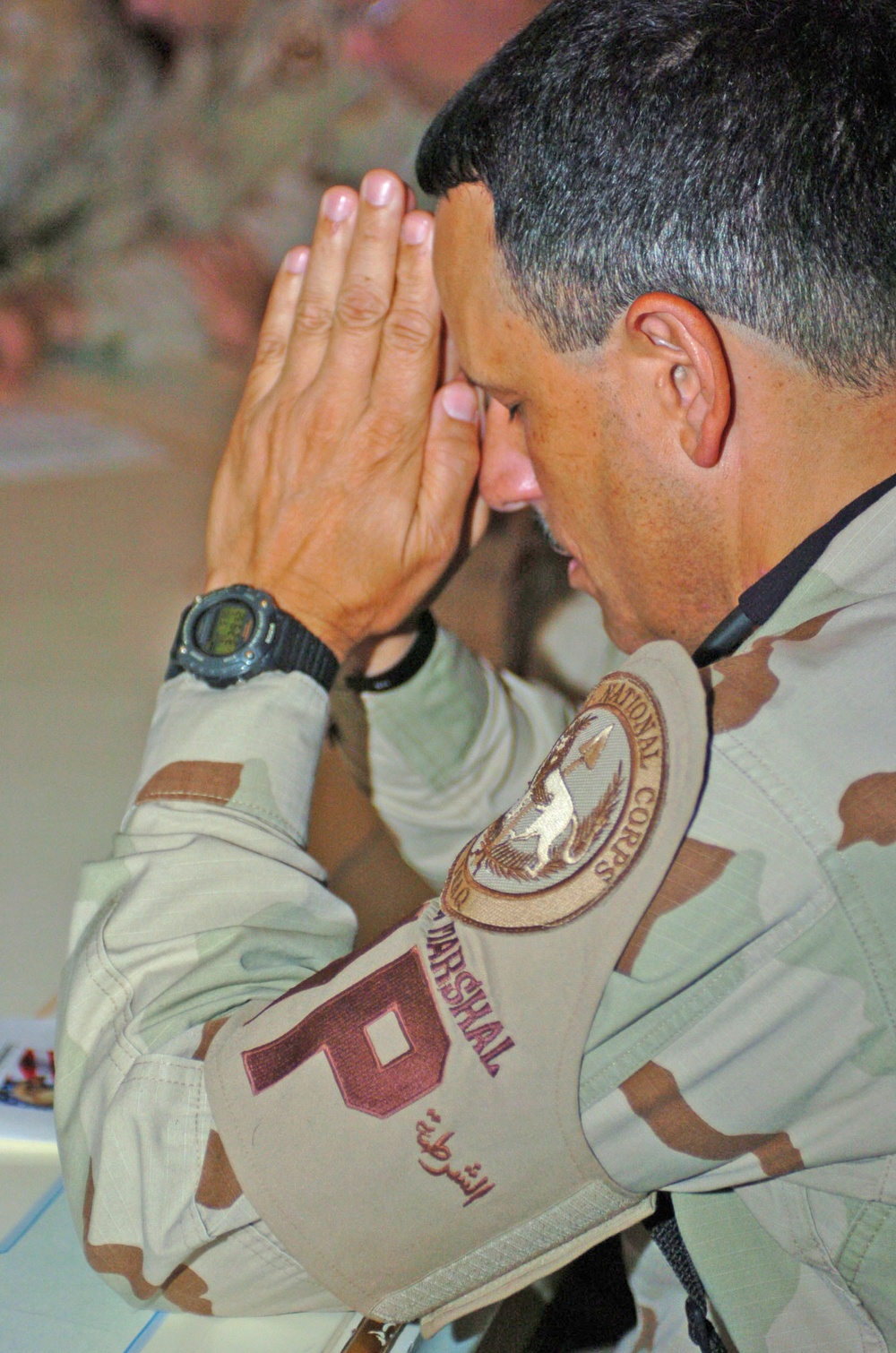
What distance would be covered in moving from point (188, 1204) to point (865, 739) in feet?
1.20

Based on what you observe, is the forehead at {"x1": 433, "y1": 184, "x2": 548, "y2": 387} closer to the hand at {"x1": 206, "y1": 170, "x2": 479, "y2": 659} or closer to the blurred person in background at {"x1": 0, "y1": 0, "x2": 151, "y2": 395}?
the hand at {"x1": 206, "y1": 170, "x2": 479, "y2": 659}

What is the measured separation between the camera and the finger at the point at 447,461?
0.84 meters

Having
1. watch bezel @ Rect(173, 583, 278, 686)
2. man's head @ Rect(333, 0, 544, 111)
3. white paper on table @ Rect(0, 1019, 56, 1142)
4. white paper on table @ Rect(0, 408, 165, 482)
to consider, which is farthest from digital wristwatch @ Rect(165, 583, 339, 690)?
white paper on table @ Rect(0, 408, 165, 482)

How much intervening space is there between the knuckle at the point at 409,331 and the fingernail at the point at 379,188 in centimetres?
8

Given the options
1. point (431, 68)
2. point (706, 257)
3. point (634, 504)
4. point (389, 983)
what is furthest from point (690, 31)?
point (431, 68)

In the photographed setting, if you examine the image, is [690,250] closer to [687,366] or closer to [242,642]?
[687,366]

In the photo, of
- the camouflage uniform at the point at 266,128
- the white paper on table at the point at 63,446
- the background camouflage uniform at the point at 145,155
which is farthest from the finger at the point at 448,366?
the white paper on table at the point at 63,446

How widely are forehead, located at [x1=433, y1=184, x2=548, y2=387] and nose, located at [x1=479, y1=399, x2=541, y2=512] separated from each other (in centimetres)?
10

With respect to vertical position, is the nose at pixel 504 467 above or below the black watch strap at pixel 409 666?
above

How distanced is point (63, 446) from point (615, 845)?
1.71 metres

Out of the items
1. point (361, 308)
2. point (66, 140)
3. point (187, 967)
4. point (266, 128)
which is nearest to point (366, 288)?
point (361, 308)

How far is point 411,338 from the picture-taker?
0.80m

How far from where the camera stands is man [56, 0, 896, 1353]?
438 mm

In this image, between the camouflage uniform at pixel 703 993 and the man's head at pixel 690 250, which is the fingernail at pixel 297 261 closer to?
the man's head at pixel 690 250
